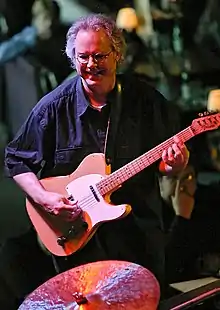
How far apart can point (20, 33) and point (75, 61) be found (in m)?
0.17

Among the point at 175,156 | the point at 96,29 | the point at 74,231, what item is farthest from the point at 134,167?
the point at 96,29

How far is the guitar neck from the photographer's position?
1.26 m

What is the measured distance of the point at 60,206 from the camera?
129 cm

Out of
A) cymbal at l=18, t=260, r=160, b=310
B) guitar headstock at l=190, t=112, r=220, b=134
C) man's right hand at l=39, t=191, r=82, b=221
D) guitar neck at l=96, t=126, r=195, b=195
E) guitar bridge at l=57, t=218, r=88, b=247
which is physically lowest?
cymbal at l=18, t=260, r=160, b=310

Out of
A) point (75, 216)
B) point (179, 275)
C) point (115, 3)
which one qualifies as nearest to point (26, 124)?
point (75, 216)

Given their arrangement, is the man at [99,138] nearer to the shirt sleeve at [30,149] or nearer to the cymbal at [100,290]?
the shirt sleeve at [30,149]

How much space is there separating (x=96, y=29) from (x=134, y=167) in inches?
12.7

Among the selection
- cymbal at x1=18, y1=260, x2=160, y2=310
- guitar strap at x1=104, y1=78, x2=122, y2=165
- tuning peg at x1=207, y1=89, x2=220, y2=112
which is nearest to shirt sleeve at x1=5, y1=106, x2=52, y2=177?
guitar strap at x1=104, y1=78, x2=122, y2=165

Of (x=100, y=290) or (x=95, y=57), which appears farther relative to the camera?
(x=95, y=57)

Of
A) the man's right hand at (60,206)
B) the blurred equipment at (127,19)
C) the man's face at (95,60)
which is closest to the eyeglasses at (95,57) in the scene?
the man's face at (95,60)

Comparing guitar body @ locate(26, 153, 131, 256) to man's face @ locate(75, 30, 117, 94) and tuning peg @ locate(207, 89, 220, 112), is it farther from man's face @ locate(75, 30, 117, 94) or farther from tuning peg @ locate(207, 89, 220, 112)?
tuning peg @ locate(207, 89, 220, 112)

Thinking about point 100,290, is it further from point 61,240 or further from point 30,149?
point 30,149

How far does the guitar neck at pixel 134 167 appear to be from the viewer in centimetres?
126

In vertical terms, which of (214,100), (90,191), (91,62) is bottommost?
(90,191)
